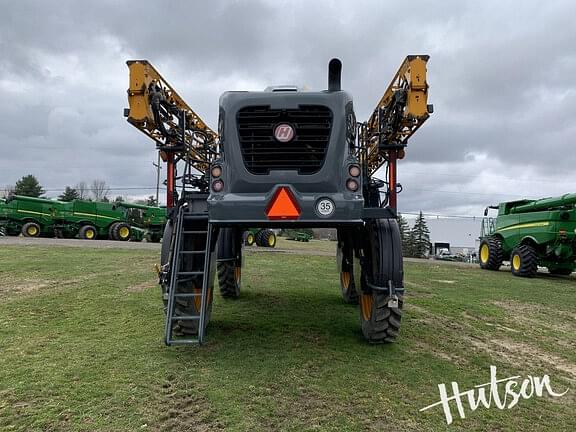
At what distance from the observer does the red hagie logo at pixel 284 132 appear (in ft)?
15.6

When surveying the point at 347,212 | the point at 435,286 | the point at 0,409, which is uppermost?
the point at 347,212

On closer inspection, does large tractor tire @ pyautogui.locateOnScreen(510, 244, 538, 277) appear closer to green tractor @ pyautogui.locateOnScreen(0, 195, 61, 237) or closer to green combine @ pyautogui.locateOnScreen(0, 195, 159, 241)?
green combine @ pyautogui.locateOnScreen(0, 195, 159, 241)

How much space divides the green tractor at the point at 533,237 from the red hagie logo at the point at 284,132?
12361mm

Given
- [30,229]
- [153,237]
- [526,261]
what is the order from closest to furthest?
[526,261] → [30,229] → [153,237]

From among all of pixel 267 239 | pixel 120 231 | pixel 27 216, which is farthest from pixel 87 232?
pixel 267 239

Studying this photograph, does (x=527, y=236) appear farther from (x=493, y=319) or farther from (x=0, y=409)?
(x=0, y=409)

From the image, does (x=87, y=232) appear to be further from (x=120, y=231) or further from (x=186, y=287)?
(x=186, y=287)

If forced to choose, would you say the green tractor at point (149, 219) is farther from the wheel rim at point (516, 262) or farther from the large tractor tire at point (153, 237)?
the wheel rim at point (516, 262)

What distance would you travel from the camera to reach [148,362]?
15.1 ft

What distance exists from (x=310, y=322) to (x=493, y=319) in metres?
3.16

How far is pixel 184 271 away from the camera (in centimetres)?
532

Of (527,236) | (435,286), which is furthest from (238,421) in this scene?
(527,236)
